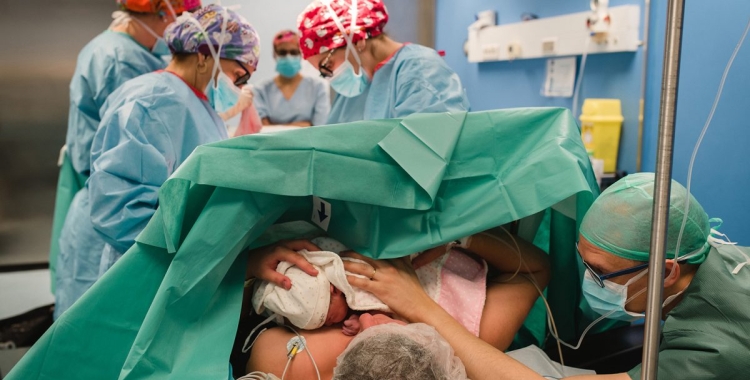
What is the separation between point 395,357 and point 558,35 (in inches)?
113

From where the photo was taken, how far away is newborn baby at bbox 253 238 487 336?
130 centimetres

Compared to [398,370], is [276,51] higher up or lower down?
higher up

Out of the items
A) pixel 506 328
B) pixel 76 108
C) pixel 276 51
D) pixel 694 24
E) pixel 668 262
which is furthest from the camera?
pixel 276 51

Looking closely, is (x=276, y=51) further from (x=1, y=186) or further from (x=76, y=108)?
(x=1, y=186)

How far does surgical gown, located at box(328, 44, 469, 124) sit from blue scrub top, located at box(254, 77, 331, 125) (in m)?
1.67

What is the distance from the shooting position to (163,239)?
125cm

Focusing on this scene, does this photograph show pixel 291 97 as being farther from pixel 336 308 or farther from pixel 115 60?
pixel 336 308

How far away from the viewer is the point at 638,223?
119 centimetres

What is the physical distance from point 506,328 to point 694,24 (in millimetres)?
1856

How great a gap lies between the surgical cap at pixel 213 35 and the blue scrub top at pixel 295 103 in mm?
1934

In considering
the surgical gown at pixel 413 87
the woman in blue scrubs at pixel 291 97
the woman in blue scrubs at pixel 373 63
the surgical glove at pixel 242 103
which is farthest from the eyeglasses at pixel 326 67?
the woman in blue scrubs at pixel 291 97

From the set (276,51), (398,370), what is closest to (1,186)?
(276,51)

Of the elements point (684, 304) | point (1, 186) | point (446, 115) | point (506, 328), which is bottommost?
point (1, 186)

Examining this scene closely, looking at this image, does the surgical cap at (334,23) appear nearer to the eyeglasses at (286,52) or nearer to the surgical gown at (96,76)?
the surgical gown at (96,76)
